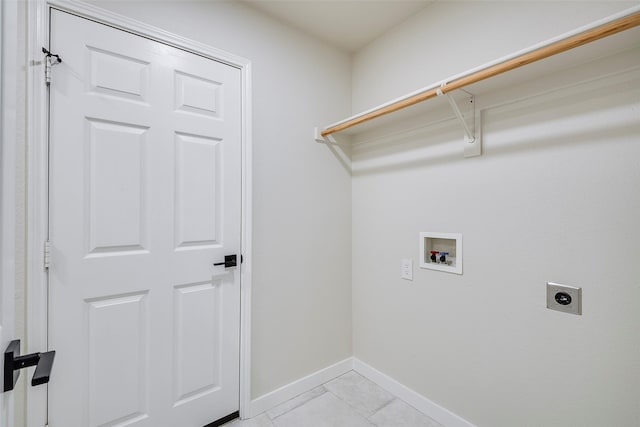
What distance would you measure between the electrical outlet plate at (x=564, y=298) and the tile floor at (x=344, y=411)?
98 centimetres

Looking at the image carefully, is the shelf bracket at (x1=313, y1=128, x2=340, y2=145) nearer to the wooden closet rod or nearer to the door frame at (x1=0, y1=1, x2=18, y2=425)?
the wooden closet rod

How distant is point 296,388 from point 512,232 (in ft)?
5.44

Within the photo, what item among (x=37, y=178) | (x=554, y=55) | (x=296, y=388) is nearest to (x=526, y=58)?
(x=554, y=55)

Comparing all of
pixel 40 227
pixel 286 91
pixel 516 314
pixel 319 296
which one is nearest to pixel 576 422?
pixel 516 314

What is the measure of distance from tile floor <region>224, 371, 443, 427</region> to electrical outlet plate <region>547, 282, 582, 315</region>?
0.98m

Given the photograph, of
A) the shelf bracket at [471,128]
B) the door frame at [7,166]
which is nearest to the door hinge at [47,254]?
the door frame at [7,166]

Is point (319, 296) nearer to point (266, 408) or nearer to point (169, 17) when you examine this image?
point (266, 408)

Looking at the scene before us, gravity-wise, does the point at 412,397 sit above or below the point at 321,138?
below

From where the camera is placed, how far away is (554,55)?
1.11 meters

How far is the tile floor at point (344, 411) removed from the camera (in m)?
1.71

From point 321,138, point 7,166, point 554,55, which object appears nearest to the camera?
point 7,166

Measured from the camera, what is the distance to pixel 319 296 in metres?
2.14

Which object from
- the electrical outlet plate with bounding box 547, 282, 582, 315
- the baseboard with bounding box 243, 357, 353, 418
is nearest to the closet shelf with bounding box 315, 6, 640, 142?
the electrical outlet plate with bounding box 547, 282, 582, 315

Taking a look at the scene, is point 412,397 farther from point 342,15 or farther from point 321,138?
point 342,15
